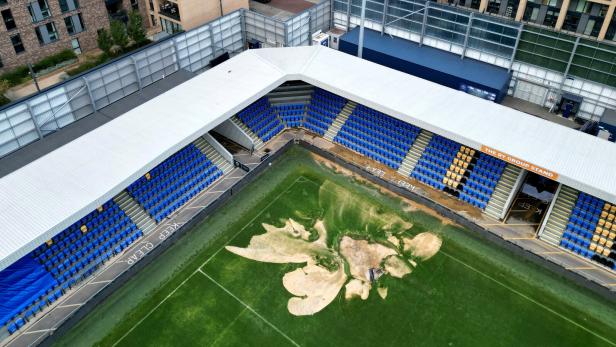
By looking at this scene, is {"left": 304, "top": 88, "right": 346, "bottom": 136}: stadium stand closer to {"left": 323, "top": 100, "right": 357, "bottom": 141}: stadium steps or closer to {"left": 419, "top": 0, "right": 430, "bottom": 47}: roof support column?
{"left": 323, "top": 100, "right": 357, "bottom": 141}: stadium steps

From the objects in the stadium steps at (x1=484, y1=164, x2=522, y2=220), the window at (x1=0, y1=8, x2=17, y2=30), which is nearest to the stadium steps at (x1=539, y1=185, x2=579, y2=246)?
the stadium steps at (x1=484, y1=164, x2=522, y2=220)

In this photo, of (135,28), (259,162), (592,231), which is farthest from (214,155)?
(592,231)

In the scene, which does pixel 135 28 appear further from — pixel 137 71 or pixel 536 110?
pixel 536 110

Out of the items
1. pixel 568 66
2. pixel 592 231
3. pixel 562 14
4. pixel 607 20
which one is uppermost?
pixel 607 20

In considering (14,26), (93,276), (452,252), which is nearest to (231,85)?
(93,276)

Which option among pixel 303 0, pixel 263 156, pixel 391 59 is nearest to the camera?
pixel 263 156

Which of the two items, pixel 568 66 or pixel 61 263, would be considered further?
pixel 568 66

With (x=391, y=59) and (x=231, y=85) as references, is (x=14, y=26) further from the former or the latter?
(x=391, y=59)
